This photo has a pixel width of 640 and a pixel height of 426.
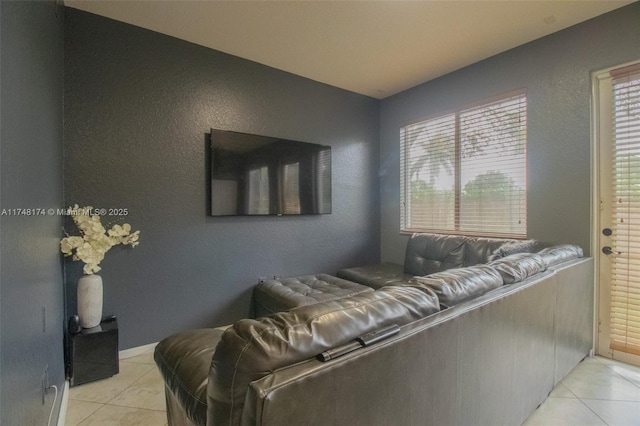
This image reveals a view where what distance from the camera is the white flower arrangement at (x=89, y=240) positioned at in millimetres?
2092

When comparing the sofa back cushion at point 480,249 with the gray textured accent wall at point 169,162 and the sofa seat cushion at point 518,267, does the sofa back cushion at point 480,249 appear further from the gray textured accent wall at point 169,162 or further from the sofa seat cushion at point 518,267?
the gray textured accent wall at point 169,162

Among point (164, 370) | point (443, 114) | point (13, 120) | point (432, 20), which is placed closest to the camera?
point (13, 120)

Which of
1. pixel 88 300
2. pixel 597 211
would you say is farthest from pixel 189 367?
pixel 597 211

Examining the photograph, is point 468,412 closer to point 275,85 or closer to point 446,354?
point 446,354

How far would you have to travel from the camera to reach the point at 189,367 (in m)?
1.22

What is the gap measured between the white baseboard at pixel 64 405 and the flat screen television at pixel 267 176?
158 cm

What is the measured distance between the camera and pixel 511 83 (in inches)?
115

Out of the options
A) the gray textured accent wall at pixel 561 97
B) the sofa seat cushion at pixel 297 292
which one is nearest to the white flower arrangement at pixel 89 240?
the sofa seat cushion at pixel 297 292

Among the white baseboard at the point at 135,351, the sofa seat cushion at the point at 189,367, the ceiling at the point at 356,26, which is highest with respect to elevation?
the ceiling at the point at 356,26

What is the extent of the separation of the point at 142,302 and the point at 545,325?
2882 mm

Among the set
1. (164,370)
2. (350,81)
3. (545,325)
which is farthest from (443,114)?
(164,370)

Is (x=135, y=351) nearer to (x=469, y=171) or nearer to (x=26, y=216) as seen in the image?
(x=26, y=216)

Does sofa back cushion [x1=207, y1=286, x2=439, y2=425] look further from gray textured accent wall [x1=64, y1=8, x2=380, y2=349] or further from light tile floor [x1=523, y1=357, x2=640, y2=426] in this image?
gray textured accent wall [x1=64, y1=8, x2=380, y2=349]

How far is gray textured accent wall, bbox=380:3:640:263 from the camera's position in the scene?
7.77ft
